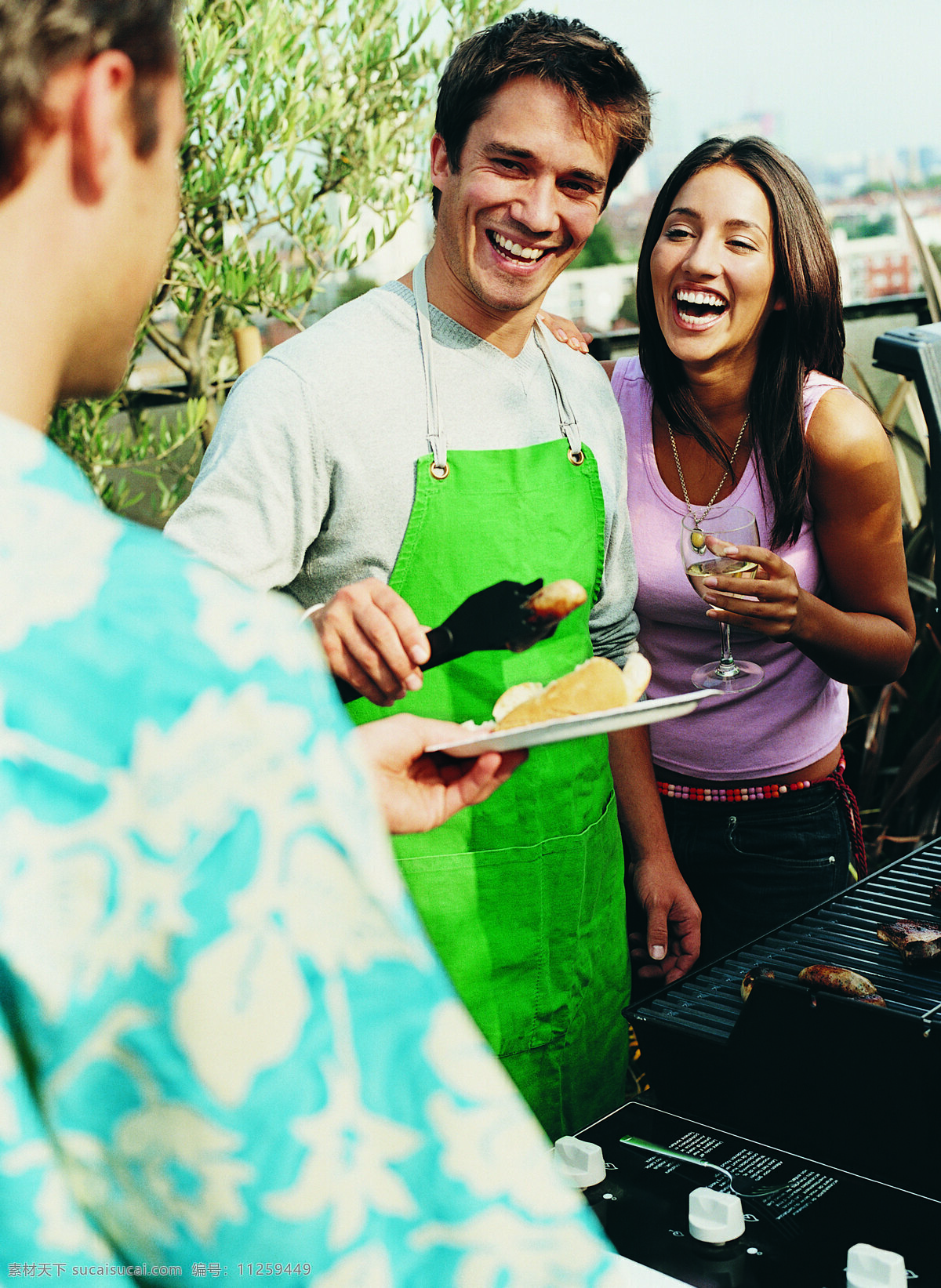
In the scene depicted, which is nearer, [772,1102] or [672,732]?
[772,1102]

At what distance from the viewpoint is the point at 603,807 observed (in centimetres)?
204

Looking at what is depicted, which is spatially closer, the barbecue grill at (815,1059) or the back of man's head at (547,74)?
the barbecue grill at (815,1059)

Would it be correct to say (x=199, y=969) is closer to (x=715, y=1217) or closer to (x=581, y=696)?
(x=715, y=1217)

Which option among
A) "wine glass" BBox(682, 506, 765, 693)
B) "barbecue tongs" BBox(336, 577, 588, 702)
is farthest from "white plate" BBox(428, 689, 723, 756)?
"wine glass" BBox(682, 506, 765, 693)

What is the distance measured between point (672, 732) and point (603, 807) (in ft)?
1.41

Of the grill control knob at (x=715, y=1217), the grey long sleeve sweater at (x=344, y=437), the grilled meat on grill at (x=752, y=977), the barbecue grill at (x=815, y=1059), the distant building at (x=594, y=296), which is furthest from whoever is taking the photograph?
the distant building at (x=594, y=296)

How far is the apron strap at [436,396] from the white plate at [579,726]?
0.76m

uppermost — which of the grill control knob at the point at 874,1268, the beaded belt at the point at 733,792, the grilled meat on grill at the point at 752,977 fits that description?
the grilled meat on grill at the point at 752,977

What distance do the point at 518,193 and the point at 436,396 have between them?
0.36m

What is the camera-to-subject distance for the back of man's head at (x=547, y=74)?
5.98 feet

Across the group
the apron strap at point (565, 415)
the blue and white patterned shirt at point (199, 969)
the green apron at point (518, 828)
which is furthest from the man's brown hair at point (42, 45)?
the apron strap at point (565, 415)

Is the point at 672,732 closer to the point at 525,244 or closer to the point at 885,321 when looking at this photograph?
the point at 525,244

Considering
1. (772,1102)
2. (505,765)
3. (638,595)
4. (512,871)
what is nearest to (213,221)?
(638,595)

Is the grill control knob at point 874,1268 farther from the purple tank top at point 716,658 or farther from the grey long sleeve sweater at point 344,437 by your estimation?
the purple tank top at point 716,658
